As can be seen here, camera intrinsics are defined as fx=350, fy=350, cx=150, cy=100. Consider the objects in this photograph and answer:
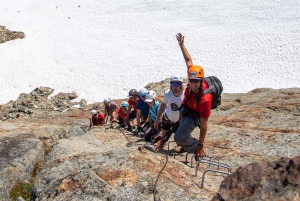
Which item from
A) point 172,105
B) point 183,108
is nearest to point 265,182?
point 183,108

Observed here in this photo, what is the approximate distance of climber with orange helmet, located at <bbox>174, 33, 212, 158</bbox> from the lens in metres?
6.07

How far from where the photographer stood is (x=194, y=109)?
6.82m

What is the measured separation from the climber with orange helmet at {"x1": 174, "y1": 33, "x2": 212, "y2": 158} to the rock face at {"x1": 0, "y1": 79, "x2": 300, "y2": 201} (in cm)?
43

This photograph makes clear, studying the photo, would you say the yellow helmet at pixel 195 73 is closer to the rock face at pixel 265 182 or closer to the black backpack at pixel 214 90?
the black backpack at pixel 214 90

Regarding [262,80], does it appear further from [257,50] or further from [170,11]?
[170,11]

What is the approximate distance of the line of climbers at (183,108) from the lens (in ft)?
20.1

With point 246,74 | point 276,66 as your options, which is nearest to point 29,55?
point 246,74

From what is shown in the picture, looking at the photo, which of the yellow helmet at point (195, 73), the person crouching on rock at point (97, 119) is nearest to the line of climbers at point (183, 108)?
the yellow helmet at point (195, 73)

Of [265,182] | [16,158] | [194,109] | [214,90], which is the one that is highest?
[214,90]

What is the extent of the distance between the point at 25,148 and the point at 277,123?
6.75m

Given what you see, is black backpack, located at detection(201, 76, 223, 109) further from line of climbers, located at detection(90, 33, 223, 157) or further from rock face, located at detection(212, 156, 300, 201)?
rock face, located at detection(212, 156, 300, 201)

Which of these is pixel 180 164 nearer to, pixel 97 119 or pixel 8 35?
pixel 97 119

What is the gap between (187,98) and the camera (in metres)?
6.70

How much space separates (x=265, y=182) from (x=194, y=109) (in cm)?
336
